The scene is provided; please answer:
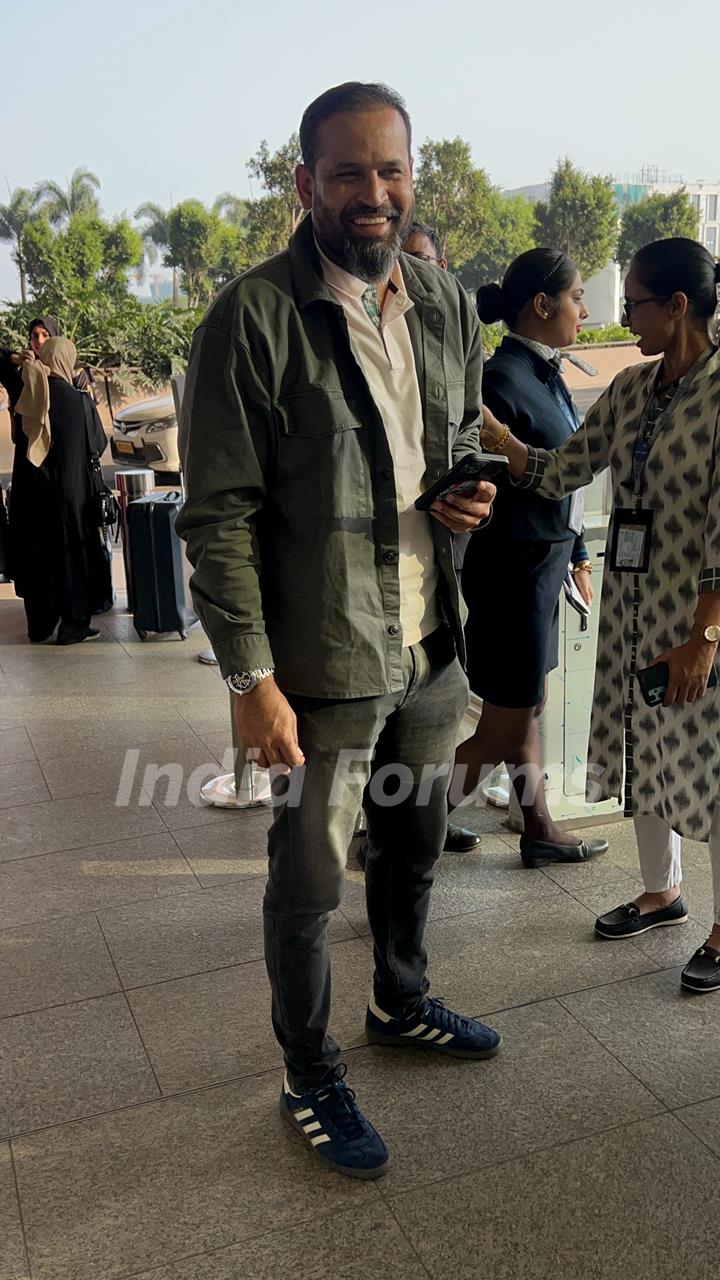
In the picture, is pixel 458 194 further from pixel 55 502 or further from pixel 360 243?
pixel 360 243

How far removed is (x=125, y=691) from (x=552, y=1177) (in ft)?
11.3

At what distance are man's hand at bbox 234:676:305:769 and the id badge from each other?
1.02 meters

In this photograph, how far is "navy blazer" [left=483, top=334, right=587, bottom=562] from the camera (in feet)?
9.17

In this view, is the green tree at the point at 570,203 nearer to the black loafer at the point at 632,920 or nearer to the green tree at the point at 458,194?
the green tree at the point at 458,194

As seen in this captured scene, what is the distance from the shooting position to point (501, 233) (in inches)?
723

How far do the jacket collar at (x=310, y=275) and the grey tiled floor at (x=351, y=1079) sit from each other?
152cm

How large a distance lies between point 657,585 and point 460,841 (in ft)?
3.84

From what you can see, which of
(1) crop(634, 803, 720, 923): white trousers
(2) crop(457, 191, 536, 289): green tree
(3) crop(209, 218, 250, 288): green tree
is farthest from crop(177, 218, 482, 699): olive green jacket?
(3) crop(209, 218, 250, 288): green tree

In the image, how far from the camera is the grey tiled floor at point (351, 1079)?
1.80 meters

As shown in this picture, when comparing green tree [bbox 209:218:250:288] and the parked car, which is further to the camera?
green tree [bbox 209:218:250:288]

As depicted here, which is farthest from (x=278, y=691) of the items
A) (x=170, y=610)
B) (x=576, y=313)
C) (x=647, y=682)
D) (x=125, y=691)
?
(x=170, y=610)

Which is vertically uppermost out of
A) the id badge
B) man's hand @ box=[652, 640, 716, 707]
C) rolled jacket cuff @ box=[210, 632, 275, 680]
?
the id badge

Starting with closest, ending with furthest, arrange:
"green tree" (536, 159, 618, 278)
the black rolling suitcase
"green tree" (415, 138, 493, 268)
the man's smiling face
Answer: the man's smiling face < the black rolling suitcase < "green tree" (536, 159, 618, 278) < "green tree" (415, 138, 493, 268)

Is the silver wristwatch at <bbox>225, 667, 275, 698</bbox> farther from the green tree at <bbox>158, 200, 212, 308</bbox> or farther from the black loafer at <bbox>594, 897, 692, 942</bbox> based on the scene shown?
the green tree at <bbox>158, 200, 212, 308</bbox>
